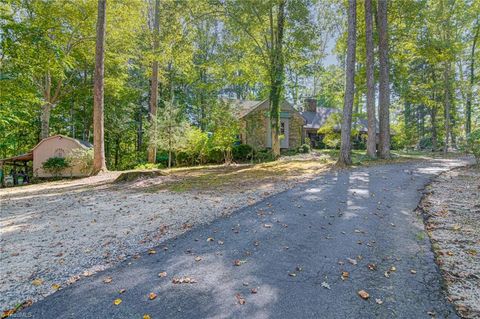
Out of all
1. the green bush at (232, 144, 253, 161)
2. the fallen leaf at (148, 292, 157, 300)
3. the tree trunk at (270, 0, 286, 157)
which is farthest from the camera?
the green bush at (232, 144, 253, 161)

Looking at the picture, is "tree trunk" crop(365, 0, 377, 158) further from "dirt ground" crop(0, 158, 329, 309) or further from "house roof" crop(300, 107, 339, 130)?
"house roof" crop(300, 107, 339, 130)

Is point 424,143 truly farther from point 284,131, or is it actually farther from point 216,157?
point 216,157

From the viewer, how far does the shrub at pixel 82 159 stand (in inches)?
590

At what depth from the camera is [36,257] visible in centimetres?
382

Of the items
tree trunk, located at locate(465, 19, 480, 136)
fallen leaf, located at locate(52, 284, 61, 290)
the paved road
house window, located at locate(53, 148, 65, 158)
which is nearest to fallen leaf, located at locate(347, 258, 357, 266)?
the paved road

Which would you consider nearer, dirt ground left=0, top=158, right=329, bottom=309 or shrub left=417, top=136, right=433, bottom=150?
dirt ground left=0, top=158, right=329, bottom=309

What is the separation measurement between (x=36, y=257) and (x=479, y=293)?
17.3ft

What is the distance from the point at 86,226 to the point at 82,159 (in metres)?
11.4

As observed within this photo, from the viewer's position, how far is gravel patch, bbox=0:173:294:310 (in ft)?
10.9

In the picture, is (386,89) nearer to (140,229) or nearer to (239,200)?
(239,200)

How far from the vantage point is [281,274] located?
326 centimetres

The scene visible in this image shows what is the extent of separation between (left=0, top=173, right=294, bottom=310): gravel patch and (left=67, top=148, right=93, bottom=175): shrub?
22.2ft

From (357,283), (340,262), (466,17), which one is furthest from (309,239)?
(466,17)

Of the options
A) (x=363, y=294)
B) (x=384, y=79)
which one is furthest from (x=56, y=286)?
(x=384, y=79)
